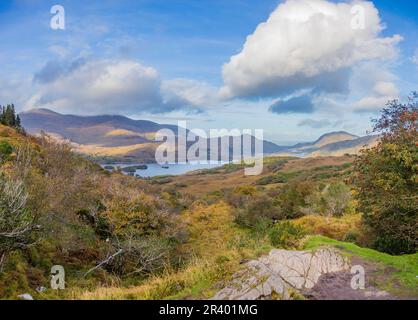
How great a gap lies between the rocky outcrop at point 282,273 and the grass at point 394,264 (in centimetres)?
90

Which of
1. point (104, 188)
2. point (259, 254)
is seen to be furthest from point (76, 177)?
point (259, 254)

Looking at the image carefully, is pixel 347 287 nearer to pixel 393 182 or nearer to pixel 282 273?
pixel 282 273

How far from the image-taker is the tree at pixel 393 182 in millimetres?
15594

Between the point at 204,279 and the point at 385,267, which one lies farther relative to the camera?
the point at 385,267

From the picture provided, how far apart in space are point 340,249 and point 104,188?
23957 millimetres

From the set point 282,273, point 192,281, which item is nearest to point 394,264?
point 282,273

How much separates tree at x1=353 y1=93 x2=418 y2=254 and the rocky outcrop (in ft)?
15.9

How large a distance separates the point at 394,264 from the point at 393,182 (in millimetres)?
4892

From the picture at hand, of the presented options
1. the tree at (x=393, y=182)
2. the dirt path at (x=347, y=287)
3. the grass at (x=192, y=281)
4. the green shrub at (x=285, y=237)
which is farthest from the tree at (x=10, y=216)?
the tree at (x=393, y=182)

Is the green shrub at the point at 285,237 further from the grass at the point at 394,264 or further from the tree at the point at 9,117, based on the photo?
the tree at the point at 9,117

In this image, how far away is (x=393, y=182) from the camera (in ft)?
52.8

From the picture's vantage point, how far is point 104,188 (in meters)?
33.2
